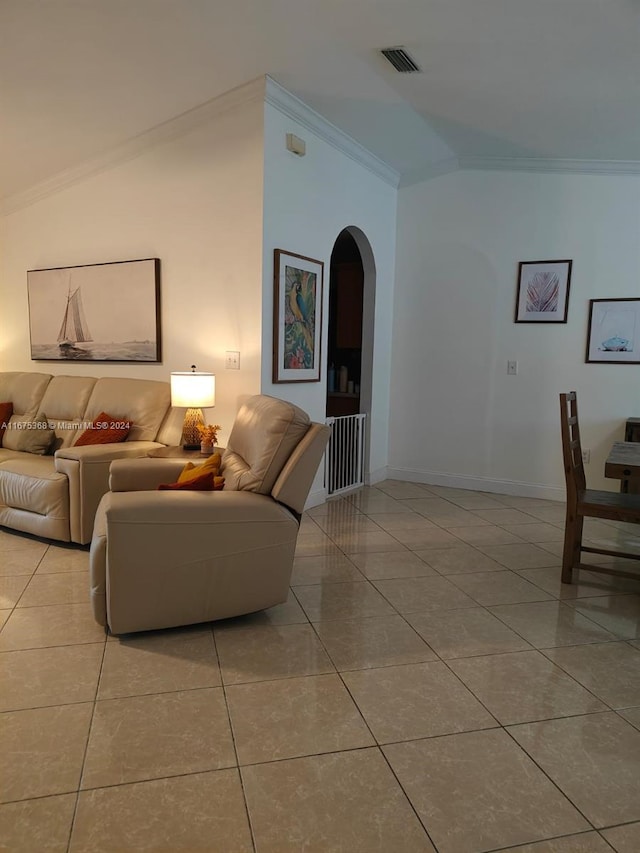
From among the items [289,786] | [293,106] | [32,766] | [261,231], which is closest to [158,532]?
[32,766]

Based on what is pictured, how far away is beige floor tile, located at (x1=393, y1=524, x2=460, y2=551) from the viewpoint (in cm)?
371

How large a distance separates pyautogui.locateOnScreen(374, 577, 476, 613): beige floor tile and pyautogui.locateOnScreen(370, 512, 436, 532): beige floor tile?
0.93 m

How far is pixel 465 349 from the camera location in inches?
205

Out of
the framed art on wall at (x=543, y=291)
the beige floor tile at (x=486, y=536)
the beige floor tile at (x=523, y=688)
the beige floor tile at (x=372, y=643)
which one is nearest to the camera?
the beige floor tile at (x=523, y=688)

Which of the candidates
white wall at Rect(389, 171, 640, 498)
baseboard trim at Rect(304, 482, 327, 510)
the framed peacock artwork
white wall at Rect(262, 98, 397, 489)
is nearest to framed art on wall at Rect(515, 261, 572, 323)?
white wall at Rect(389, 171, 640, 498)

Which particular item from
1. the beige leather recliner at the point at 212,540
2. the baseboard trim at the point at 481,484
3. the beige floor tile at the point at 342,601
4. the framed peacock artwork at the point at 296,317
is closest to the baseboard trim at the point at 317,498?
the framed peacock artwork at the point at 296,317

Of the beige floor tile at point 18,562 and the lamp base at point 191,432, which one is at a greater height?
the lamp base at point 191,432

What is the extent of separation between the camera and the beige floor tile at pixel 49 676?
1978 millimetres

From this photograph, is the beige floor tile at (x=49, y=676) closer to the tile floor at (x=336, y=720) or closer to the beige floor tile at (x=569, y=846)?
the tile floor at (x=336, y=720)

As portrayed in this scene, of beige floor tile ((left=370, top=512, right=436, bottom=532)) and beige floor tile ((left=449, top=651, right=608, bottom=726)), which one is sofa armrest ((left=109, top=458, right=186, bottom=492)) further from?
beige floor tile ((left=449, top=651, right=608, bottom=726))

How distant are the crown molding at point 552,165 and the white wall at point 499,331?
0.06 metres

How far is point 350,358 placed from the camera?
6031mm

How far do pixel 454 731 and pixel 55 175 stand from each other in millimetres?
4921

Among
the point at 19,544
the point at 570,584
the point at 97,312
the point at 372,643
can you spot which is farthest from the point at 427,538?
the point at 97,312
